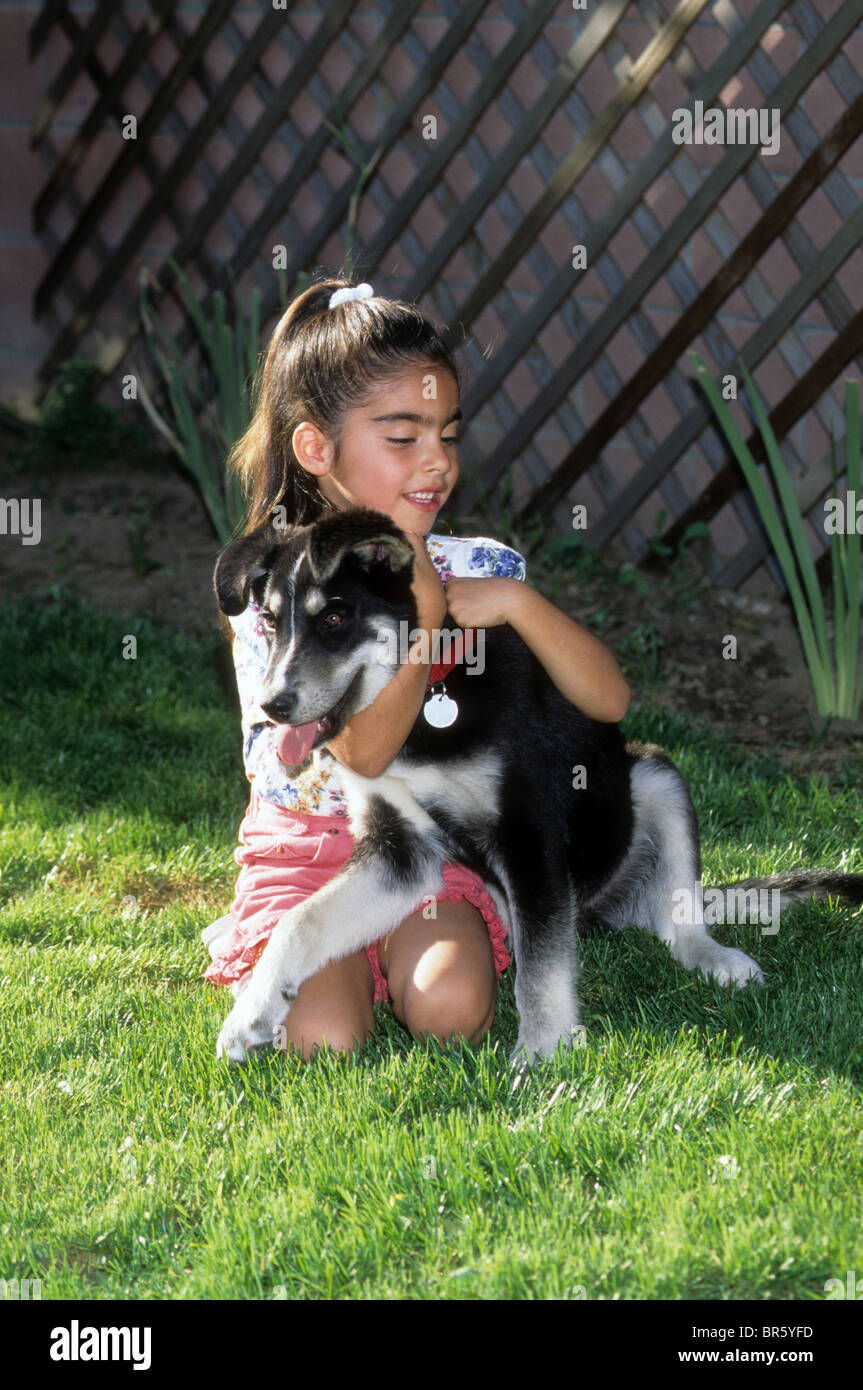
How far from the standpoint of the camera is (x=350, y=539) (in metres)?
2.45

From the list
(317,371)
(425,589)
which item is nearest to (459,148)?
(317,371)

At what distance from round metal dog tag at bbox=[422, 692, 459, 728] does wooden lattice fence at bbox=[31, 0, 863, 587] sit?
8.64 ft

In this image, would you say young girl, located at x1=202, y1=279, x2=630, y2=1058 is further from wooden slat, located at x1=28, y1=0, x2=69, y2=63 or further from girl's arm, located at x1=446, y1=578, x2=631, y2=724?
wooden slat, located at x1=28, y1=0, x2=69, y2=63

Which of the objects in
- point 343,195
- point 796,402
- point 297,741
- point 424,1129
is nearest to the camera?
point 424,1129

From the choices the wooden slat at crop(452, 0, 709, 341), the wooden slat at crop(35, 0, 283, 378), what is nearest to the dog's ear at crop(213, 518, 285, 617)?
the wooden slat at crop(452, 0, 709, 341)

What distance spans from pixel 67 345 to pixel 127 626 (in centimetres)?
264

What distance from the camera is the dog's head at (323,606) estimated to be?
2463mm

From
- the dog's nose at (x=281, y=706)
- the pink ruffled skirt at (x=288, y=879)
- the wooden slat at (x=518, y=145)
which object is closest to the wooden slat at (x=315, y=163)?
the wooden slat at (x=518, y=145)

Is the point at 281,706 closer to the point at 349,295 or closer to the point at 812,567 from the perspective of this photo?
the point at 349,295

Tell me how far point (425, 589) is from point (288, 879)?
0.83 meters

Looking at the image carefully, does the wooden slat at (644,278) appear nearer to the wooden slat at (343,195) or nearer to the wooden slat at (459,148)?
the wooden slat at (459,148)
